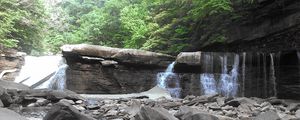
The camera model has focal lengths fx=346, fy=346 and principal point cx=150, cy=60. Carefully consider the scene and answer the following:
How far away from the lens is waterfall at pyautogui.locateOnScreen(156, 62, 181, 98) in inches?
561

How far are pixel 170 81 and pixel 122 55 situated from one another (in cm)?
231

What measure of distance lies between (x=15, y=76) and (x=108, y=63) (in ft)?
17.0

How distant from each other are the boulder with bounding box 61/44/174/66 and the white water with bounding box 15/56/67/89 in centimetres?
129

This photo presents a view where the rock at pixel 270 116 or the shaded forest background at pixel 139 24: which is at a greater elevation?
the shaded forest background at pixel 139 24

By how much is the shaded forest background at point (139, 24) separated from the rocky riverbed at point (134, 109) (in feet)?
19.4

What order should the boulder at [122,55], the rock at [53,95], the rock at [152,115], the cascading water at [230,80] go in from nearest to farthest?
1. the rock at [152,115]
2. the rock at [53,95]
3. the cascading water at [230,80]
4. the boulder at [122,55]

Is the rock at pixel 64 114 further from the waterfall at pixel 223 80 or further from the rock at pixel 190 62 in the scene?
the waterfall at pixel 223 80

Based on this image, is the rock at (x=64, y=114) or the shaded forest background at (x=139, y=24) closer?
the rock at (x=64, y=114)

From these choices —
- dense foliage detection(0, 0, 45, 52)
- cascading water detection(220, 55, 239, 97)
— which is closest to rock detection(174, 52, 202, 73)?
cascading water detection(220, 55, 239, 97)

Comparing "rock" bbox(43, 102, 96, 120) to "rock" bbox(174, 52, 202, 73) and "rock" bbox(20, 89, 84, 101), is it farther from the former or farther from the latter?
"rock" bbox(174, 52, 202, 73)

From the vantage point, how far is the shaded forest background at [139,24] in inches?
609

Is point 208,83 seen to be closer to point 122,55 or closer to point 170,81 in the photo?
point 170,81

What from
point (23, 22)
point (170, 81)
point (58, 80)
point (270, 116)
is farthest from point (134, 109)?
point (23, 22)

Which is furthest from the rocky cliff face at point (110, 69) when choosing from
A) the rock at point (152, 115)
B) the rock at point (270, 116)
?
the rock at point (152, 115)
